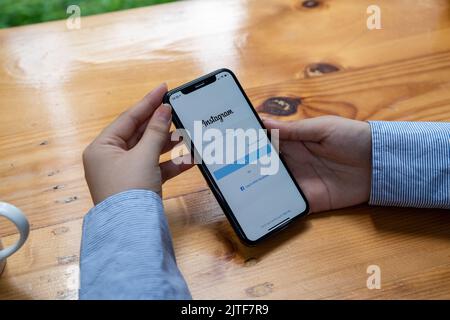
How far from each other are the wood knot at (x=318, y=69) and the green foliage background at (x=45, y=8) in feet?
1.31

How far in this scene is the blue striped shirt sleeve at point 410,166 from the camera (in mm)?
568

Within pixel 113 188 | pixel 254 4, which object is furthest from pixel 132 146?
Answer: pixel 254 4

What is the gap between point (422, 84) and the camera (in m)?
0.72

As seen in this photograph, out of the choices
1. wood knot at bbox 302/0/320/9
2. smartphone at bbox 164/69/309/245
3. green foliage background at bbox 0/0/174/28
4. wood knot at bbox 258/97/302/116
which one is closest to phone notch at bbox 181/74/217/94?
smartphone at bbox 164/69/309/245

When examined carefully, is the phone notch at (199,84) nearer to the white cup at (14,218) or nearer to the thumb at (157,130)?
the thumb at (157,130)

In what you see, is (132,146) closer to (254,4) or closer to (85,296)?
(85,296)

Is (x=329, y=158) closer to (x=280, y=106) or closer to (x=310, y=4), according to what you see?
(x=280, y=106)

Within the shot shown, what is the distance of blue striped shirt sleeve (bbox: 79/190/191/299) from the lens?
0.45m

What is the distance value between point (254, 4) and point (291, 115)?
0.26 meters

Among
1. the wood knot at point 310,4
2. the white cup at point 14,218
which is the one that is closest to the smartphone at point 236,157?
the white cup at point 14,218

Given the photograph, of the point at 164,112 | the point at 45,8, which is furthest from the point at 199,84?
the point at 45,8

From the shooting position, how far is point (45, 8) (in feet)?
3.42

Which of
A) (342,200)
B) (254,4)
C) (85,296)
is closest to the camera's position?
(85,296)

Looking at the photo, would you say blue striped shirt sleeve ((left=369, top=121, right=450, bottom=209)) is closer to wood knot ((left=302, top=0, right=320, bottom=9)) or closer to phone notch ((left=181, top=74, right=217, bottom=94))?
phone notch ((left=181, top=74, right=217, bottom=94))
